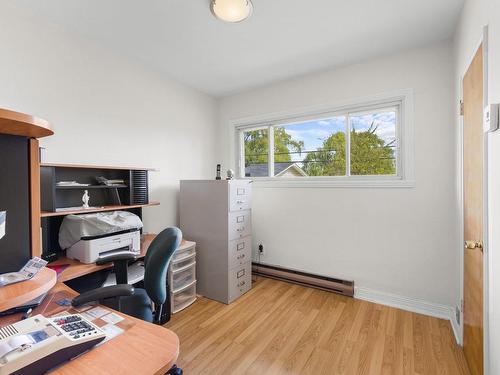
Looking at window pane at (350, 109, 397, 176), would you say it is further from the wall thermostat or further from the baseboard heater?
the wall thermostat

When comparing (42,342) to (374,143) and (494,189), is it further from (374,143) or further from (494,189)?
(374,143)

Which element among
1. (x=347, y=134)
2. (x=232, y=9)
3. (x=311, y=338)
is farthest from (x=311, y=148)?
(x=311, y=338)

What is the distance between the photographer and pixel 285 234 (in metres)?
3.16

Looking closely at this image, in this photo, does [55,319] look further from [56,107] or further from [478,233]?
[478,233]

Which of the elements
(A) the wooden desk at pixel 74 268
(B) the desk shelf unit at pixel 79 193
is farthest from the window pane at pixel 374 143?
(A) the wooden desk at pixel 74 268

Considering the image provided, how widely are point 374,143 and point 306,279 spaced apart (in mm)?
1733

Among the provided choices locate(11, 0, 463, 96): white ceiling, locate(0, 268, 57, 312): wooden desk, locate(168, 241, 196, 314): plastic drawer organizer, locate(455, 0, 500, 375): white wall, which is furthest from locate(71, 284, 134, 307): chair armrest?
locate(11, 0, 463, 96): white ceiling

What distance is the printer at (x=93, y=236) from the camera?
1851 mm

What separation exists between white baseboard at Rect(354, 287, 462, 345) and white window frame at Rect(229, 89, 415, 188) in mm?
1119

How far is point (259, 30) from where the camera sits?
2078 millimetres

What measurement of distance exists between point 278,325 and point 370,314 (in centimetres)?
91

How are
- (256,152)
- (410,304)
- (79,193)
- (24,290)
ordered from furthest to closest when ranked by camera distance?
(256,152) → (410,304) → (79,193) → (24,290)

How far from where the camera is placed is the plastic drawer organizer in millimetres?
2441

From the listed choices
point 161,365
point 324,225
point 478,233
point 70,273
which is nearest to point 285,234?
point 324,225
